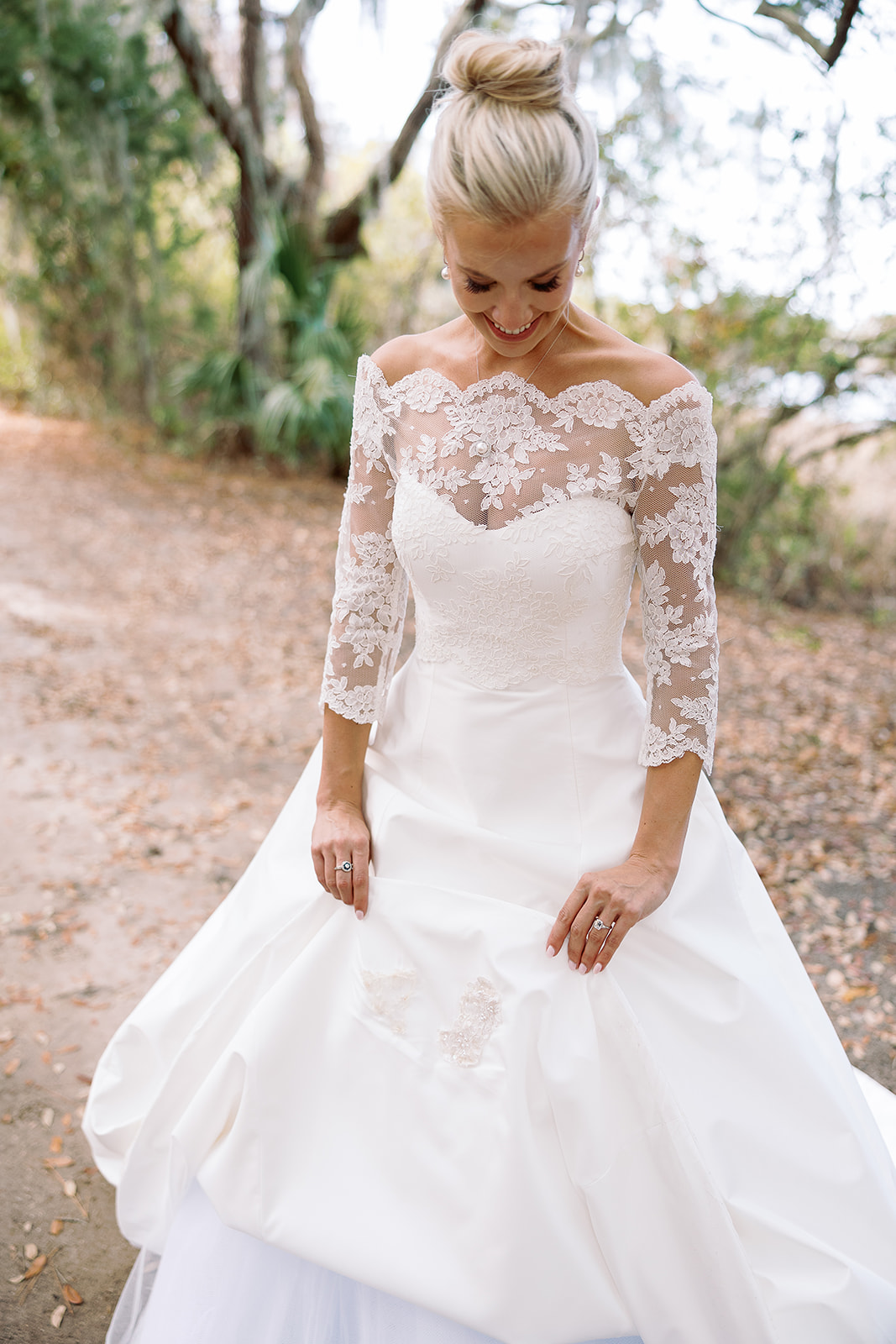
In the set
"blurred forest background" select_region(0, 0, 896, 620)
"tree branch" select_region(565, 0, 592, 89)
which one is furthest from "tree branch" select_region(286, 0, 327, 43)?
"tree branch" select_region(565, 0, 592, 89)

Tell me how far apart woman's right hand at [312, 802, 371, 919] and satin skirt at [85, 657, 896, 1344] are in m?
0.03

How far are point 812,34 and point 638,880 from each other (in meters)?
2.11

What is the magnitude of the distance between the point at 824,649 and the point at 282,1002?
17.7 feet

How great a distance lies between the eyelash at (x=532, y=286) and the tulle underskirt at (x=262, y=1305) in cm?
158

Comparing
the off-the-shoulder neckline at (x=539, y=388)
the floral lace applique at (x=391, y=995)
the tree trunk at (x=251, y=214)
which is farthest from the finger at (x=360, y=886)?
the tree trunk at (x=251, y=214)

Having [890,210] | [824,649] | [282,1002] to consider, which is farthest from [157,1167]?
[890,210]

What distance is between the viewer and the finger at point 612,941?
1.46 metres

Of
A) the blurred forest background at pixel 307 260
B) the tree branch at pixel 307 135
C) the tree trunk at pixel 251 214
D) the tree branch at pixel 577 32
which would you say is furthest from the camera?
the tree trunk at pixel 251 214

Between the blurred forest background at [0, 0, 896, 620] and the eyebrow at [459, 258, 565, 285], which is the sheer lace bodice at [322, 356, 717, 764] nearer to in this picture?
the eyebrow at [459, 258, 565, 285]

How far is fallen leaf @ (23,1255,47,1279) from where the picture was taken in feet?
6.29

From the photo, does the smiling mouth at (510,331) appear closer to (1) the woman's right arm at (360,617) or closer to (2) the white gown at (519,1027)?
(2) the white gown at (519,1027)

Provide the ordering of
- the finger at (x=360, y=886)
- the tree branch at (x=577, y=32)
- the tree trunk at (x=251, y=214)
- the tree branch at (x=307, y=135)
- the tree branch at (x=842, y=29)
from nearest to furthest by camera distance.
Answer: the finger at (x=360, y=886) < the tree branch at (x=842, y=29) < the tree branch at (x=577, y=32) < the tree branch at (x=307, y=135) < the tree trunk at (x=251, y=214)

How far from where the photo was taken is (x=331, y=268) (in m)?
8.41

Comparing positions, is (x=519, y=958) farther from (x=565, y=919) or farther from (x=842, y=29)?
(x=842, y=29)
